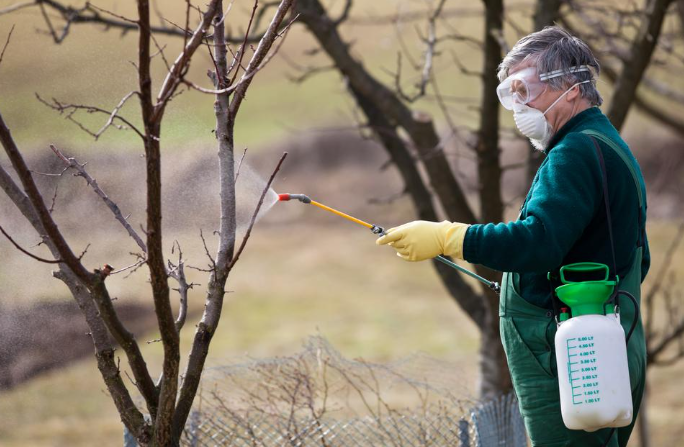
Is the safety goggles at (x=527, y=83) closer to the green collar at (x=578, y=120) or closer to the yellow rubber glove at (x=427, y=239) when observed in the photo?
the green collar at (x=578, y=120)

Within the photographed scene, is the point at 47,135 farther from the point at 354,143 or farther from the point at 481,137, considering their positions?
the point at 354,143

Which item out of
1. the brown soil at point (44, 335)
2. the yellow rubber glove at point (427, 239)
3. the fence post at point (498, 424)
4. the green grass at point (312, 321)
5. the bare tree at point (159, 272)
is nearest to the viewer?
the bare tree at point (159, 272)

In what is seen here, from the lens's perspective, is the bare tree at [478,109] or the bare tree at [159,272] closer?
the bare tree at [159,272]

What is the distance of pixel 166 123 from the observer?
3057mm

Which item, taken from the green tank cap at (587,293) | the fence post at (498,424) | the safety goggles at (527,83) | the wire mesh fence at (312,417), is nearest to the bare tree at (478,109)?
the fence post at (498,424)

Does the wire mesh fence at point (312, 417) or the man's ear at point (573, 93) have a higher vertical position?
the man's ear at point (573, 93)

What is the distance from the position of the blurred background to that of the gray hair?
69cm

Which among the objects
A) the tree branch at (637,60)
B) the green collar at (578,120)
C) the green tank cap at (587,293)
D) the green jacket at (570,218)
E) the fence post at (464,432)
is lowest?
the fence post at (464,432)

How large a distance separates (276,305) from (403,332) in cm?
300

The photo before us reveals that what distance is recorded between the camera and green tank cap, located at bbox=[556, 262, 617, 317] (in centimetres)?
221

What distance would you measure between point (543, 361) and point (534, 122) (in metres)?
0.68

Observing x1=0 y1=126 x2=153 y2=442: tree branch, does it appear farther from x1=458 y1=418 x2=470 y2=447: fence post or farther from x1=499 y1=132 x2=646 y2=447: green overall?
x1=458 y1=418 x2=470 y2=447: fence post

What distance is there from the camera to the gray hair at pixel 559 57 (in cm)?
233

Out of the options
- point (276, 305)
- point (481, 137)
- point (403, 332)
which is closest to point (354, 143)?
point (276, 305)
